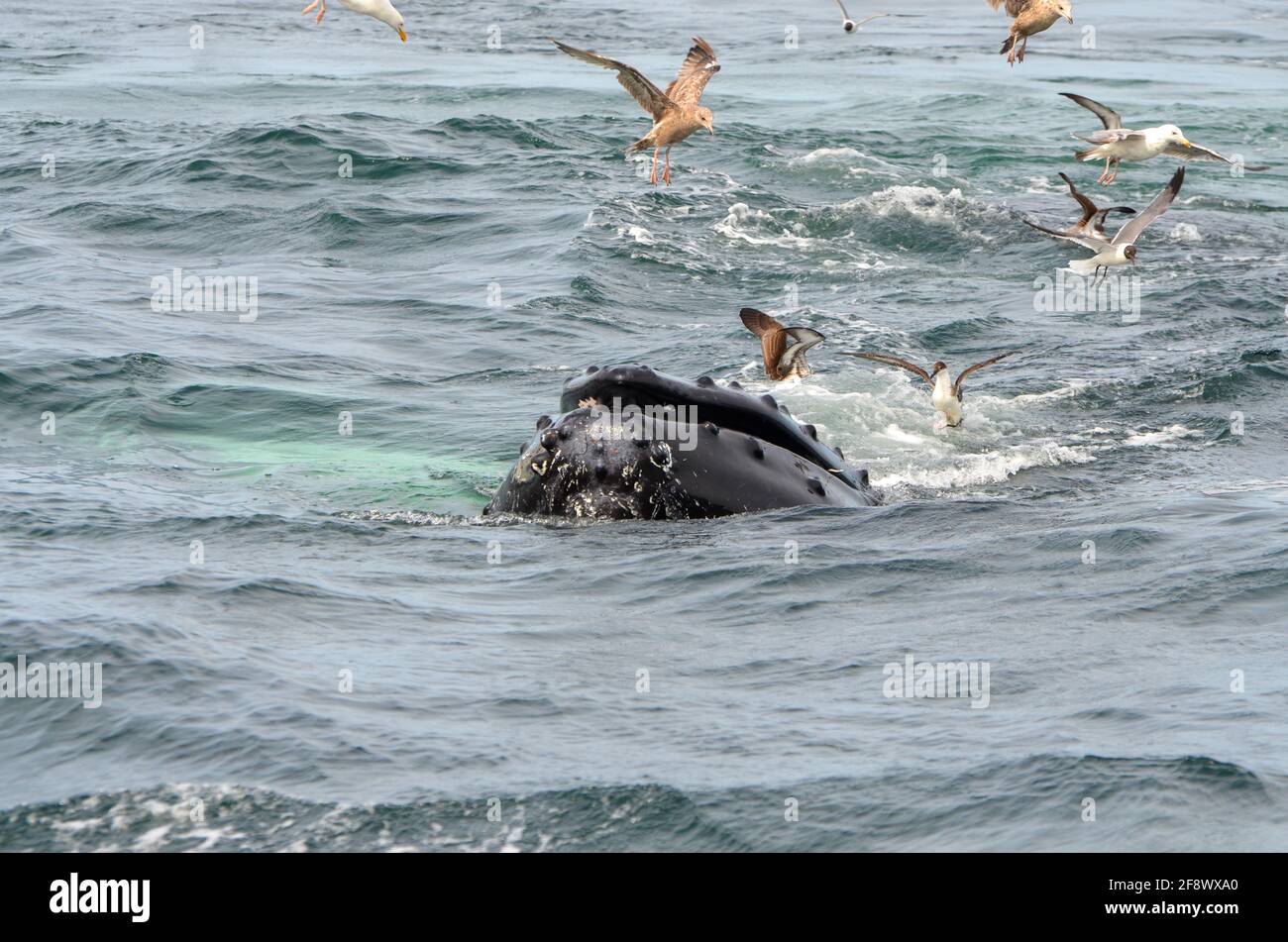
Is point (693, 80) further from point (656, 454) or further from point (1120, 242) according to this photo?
point (656, 454)

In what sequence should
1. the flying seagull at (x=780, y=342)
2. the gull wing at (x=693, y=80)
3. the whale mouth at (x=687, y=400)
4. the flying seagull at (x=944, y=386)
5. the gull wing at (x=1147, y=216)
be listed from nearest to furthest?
the whale mouth at (x=687, y=400) < the flying seagull at (x=780, y=342) < the flying seagull at (x=944, y=386) < the gull wing at (x=693, y=80) < the gull wing at (x=1147, y=216)

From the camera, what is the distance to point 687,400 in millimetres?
10125

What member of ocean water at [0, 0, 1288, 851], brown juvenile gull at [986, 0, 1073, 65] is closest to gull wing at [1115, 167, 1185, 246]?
ocean water at [0, 0, 1288, 851]

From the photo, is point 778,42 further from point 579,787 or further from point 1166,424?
point 579,787

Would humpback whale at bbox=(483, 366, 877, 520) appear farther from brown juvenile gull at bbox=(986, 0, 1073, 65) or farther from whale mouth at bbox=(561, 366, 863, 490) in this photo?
brown juvenile gull at bbox=(986, 0, 1073, 65)

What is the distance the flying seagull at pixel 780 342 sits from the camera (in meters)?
12.1

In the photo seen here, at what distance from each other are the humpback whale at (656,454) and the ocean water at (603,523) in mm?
176

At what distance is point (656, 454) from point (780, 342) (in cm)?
251

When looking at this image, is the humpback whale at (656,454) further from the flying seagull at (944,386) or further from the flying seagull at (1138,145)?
the flying seagull at (1138,145)

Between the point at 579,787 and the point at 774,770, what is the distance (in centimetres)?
77

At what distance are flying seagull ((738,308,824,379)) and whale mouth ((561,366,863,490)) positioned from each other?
54.0 inches

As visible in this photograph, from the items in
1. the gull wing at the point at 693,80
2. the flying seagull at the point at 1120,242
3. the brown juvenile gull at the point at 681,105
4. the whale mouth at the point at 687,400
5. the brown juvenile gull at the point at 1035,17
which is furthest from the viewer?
the flying seagull at the point at 1120,242

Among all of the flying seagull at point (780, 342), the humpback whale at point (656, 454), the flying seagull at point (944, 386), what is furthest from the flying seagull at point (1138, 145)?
the humpback whale at point (656, 454)

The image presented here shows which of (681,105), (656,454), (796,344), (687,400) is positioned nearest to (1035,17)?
(681,105)
